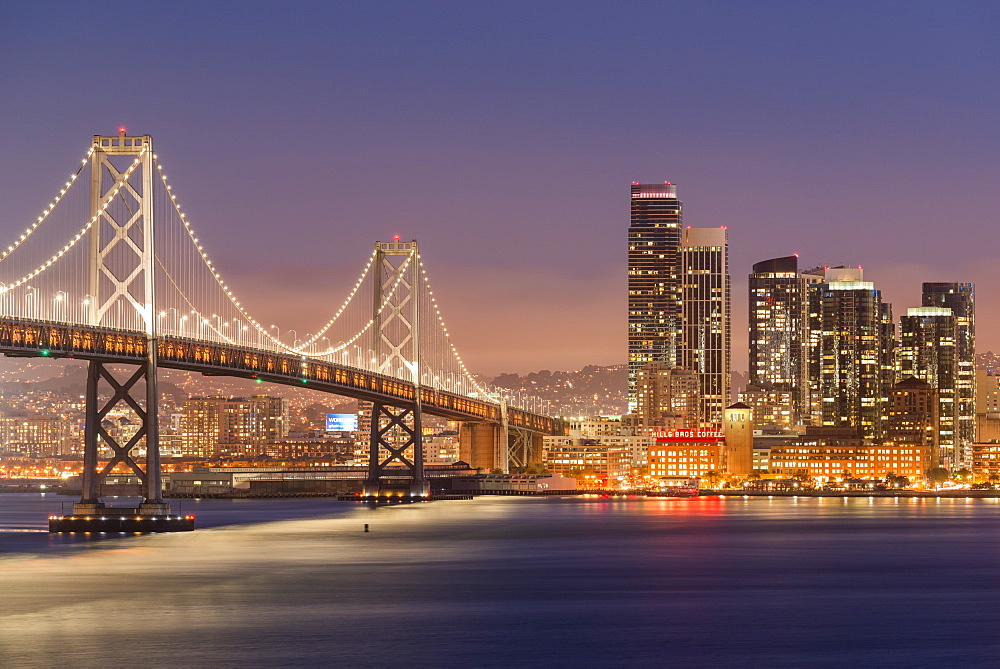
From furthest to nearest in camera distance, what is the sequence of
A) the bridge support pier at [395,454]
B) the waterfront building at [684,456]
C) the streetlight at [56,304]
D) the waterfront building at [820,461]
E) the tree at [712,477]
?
the waterfront building at [820,461], the waterfront building at [684,456], the tree at [712,477], the bridge support pier at [395,454], the streetlight at [56,304]

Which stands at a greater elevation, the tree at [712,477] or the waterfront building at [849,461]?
the waterfront building at [849,461]

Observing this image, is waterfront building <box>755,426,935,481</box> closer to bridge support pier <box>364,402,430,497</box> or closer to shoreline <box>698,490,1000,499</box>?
shoreline <box>698,490,1000,499</box>

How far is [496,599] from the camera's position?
137 ft

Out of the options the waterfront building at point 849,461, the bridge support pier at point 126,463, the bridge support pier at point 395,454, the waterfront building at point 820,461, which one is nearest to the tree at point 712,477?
the waterfront building at point 820,461

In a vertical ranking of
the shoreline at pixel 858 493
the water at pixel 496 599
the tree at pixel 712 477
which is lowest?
the shoreline at pixel 858 493

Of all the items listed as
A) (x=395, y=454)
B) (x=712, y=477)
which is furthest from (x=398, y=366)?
(x=712, y=477)

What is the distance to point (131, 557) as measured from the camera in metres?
52.5

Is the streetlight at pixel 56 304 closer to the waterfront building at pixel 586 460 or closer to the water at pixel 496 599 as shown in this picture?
the water at pixel 496 599

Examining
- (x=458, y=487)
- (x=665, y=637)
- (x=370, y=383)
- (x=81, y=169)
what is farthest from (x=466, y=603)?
(x=458, y=487)

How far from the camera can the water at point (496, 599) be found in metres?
31.3

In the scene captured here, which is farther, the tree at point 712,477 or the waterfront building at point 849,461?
the waterfront building at point 849,461

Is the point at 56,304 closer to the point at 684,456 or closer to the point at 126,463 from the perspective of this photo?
the point at 126,463

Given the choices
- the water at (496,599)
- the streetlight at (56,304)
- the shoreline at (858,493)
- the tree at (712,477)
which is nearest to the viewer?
the water at (496,599)

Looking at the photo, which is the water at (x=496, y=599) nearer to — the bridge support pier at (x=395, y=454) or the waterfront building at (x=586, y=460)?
the bridge support pier at (x=395, y=454)
